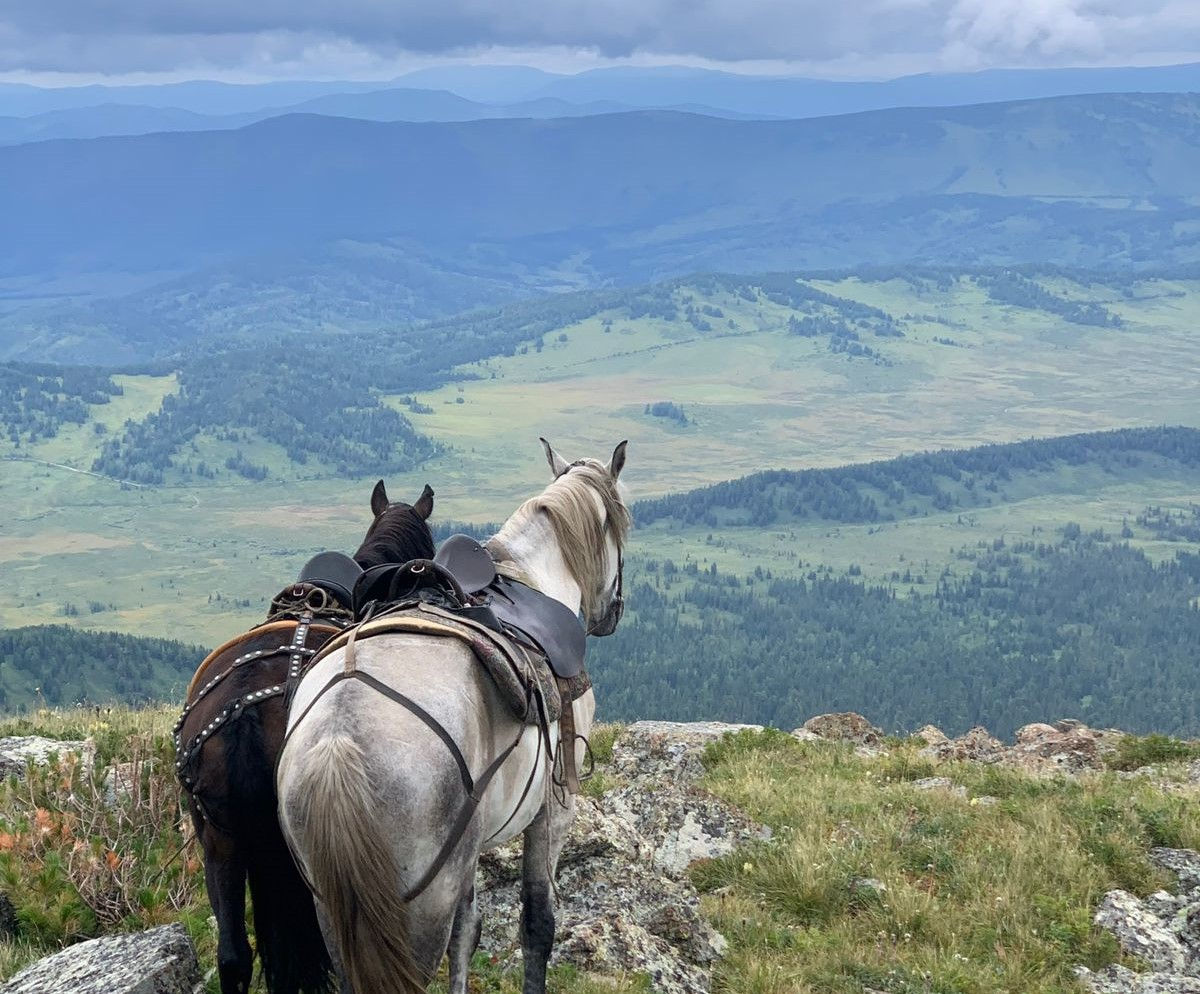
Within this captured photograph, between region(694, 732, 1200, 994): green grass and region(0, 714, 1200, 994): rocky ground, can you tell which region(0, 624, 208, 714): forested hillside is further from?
region(694, 732, 1200, 994): green grass

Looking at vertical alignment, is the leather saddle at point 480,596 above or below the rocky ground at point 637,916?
above

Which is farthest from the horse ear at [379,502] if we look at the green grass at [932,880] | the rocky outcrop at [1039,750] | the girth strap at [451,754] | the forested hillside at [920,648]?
the forested hillside at [920,648]

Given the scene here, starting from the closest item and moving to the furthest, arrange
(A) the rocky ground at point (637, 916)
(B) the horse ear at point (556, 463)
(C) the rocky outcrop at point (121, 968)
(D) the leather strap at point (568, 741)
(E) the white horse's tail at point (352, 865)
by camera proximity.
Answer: (E) the white horse's tail at point (352, 865), (C) the rocky outcrop at point (121, 968), (A) the rocky ground at point (637, 916), (D) the leather strap at point (568, 741), (B) the horse ear at point (556, 463)

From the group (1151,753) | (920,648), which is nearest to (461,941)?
(1151,753)

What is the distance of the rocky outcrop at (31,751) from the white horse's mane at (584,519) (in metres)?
5.22

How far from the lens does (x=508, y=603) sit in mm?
7195

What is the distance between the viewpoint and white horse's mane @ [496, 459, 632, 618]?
26.7 feet

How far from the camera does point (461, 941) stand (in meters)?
6.27

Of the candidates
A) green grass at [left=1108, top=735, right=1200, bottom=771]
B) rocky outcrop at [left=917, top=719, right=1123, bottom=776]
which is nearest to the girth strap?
rocky outcrop at [left=917, top=719, right=1123, bottom=776]

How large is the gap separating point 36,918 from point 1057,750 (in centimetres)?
1170

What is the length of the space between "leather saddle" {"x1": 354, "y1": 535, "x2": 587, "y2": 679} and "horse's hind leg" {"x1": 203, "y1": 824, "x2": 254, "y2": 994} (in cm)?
171

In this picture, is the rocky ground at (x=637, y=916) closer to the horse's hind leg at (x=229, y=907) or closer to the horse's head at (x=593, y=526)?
the horse's hind leg at (x=229, y=907)

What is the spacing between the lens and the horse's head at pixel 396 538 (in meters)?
7.64

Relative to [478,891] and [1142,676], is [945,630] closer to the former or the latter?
[1142,676]
